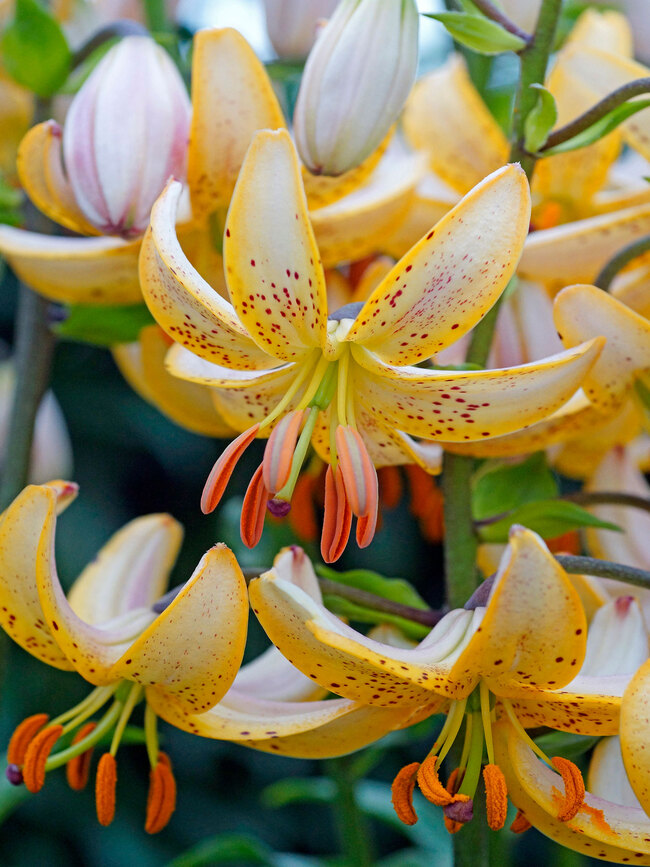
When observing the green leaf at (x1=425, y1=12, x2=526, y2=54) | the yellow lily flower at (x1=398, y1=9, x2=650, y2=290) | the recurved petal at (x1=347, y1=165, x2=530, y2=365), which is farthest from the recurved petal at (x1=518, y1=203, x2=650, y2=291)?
the recurved petal at (x1=347, y1=165, x2=530, y2=365)

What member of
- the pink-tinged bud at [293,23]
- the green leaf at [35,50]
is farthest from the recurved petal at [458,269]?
the pink-tinged bud at [293,23]

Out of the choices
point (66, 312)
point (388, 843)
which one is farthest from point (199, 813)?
point (66, 312)

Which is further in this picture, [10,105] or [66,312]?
[10,105]

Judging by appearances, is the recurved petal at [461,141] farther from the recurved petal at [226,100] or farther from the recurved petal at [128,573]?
the recurved petal at [128,573]

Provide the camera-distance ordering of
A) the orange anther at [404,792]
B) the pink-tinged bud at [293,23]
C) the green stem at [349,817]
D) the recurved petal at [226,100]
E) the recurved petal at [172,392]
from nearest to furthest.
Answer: the orange anther at [404,792]
the recurved petal at [226,100]
the recurved petal at [172,392]
the green stem at [349,817]
the pink-tinged bud at [293,23]

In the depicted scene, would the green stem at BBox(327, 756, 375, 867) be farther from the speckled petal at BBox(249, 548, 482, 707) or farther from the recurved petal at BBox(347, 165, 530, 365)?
the recurved petal at BBox(347, 165, 530, 365)

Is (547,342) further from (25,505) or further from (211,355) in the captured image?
(25,505)
